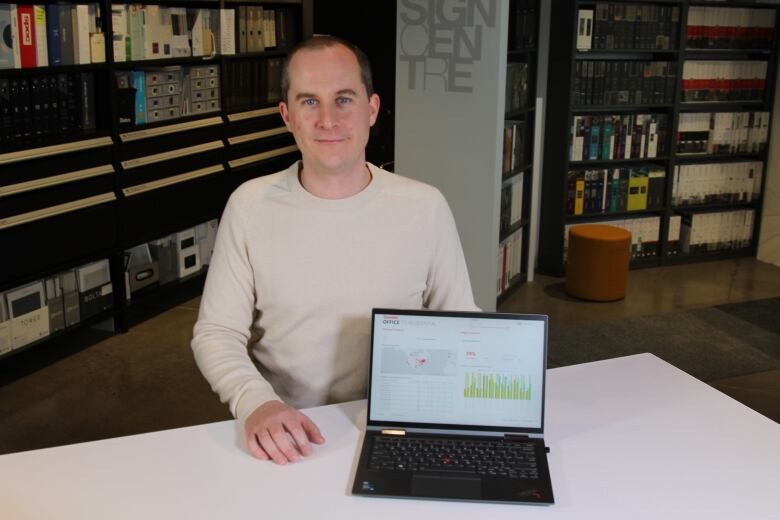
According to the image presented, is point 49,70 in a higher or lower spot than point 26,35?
lower

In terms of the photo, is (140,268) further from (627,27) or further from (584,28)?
(627,27)

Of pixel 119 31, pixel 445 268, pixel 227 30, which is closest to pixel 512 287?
pixel 227 30

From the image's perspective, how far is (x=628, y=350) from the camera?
4.21m

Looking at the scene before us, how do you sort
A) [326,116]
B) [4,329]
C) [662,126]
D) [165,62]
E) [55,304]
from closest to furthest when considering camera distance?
[326,116], [4,329], [55,304], [165,62], [662,126]

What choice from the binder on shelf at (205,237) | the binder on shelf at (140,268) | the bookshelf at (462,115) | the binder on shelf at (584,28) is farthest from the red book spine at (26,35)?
the binder on shelf at (584,28)

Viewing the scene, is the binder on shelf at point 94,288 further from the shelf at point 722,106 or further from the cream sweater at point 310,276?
the shelf at point 722,106

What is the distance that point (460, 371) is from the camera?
5.08 ft

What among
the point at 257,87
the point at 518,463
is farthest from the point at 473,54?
the point at 518,463

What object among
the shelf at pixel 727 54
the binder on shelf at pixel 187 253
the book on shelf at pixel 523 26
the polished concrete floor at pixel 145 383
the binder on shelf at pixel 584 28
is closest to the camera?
the polished concrete floor at pixel 145 383

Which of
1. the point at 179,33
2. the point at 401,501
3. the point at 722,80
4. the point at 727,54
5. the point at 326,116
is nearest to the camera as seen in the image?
the point at 401,501

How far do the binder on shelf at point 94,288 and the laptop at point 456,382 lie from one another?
286 cm

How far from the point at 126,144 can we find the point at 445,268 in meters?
2.72

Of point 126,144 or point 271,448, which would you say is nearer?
point 271,448

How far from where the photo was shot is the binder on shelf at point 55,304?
3.88 m
